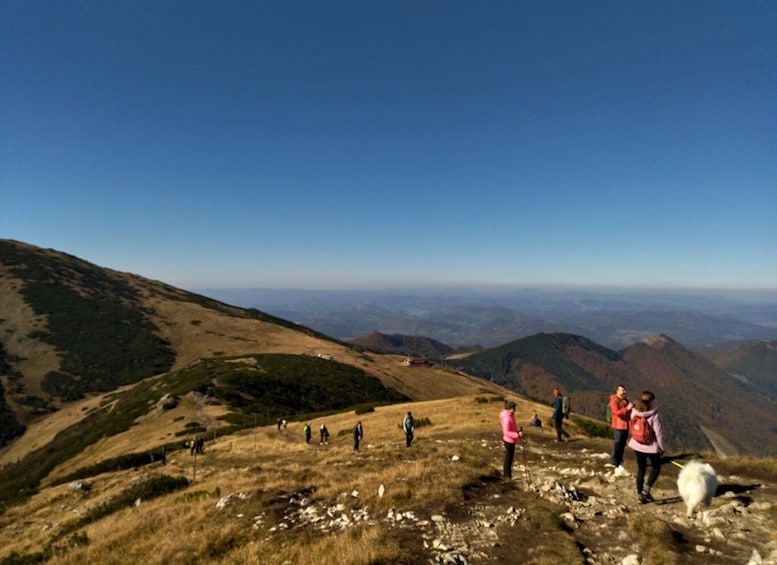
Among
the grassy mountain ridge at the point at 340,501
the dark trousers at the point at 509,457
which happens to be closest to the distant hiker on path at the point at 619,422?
Result: the grassy mountain ridge at the point at 340,501

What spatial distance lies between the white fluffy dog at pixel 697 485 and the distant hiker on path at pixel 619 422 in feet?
9.26

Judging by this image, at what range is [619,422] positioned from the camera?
12.9 m

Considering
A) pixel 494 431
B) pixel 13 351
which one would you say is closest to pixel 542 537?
pixel 494 431

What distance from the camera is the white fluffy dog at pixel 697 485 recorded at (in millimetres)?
9398

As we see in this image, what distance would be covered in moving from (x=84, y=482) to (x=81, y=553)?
1968 centimetres

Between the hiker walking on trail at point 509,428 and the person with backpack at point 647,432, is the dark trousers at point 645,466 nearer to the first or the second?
the person with backpack at point 647,432

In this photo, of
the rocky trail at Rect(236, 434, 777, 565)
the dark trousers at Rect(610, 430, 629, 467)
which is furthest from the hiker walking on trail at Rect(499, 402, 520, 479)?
the dark trousers at Rect(610, 430, 629, 467)

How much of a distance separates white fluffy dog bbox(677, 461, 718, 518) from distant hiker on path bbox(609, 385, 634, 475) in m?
2.82

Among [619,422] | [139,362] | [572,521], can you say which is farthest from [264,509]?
[139,362]

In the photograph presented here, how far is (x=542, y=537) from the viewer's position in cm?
934

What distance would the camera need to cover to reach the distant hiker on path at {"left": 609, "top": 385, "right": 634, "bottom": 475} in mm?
12843

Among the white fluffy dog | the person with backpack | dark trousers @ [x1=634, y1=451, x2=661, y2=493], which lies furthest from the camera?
dark trousers @ [x1=634, y1=451, x2=661, y2=493]

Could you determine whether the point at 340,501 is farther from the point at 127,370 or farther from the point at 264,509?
the point at 127,370

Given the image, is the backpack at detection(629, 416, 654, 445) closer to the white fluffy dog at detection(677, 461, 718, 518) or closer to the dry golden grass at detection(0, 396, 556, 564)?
the white fluffy dog at detection(677, 461, 718, 518)
